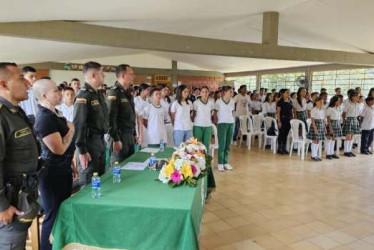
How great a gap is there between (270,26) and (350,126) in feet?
9.23

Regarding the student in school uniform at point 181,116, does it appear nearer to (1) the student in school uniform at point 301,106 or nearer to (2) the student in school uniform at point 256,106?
(1) the student in school uniform at point 301,106

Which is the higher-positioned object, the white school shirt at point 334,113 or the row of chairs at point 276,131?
the white school shirt at point 334,113

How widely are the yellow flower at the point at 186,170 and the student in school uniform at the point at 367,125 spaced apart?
5.87 m

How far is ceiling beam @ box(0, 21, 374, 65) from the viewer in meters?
4.12

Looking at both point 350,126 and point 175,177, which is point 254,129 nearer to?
point 350,126

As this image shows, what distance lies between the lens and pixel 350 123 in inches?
247

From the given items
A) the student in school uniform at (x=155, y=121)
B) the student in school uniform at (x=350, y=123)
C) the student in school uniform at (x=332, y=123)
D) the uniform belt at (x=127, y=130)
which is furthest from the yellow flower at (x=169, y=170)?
the student in school uniform at (x=350, y=123)

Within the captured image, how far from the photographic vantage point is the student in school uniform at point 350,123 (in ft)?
20.4

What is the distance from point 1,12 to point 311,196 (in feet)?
14.3

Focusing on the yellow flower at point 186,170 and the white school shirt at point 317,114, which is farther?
the white school shirt at point 317,114

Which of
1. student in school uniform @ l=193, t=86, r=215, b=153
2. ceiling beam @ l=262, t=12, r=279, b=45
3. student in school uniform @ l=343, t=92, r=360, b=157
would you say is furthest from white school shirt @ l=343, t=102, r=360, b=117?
student in school uniform @ l=193, t=86, r=215, b=153

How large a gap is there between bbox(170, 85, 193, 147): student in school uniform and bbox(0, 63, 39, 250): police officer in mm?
2778

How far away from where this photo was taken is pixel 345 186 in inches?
166

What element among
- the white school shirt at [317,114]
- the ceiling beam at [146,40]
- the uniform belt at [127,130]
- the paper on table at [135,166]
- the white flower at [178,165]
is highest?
the ceiling beam at [146,40]
